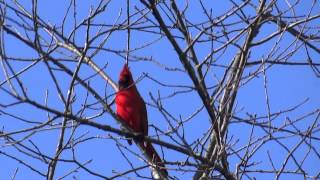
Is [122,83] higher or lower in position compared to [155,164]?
higher

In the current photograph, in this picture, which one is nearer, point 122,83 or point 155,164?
point 155,164

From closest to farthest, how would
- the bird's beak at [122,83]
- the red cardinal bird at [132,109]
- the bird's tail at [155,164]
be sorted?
1. the bird's tail at [155,164]
2. the bird's beak at [122,83]
3. the red cardinal bird at [132,109]

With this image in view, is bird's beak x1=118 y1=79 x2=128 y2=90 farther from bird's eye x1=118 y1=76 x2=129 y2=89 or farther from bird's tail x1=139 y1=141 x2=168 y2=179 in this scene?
bird's tail x1=139 y1=141 x2=168 y2=179

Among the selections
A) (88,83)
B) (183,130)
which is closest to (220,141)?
(183,130)

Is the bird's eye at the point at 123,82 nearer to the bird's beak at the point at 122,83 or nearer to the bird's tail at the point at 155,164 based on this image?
the bird's beak at the point at 122,83

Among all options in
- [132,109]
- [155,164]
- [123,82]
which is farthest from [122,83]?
[155,164]

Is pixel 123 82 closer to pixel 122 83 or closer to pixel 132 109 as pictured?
pixel 122 83

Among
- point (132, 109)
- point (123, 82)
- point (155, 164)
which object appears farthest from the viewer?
point (132, 109)

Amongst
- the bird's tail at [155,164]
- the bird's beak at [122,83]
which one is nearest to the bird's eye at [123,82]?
the bird's beak at [122,83]

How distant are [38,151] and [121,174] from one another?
0.52 m

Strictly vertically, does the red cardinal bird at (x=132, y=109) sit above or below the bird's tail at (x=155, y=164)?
above

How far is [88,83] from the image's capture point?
13.8 feet

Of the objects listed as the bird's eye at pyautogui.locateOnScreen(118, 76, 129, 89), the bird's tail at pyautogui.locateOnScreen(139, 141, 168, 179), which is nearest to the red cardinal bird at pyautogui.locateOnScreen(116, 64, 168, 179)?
the bird's eye at pyautogui.locateOnScreen(118, 76, 129, 89)

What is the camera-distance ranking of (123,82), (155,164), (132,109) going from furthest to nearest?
(132,109), (123,82), (155,164)
